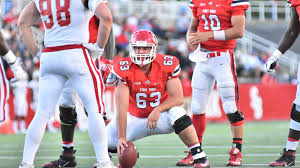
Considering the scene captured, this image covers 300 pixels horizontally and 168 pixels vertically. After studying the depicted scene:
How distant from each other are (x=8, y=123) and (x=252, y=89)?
6518mm

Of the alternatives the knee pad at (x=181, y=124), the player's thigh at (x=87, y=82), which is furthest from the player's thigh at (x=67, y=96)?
the knee pad at (x=181, y=124)

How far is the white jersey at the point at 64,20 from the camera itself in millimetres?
5203

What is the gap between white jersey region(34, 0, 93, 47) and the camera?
520cm

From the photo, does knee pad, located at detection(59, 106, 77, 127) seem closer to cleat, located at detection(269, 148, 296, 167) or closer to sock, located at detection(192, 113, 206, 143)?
sock, located at detection(192, 113, 206, 143)

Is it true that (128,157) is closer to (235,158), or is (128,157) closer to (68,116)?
(68,116)

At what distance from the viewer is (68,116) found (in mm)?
5961

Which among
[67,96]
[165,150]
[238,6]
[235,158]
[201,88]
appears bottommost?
[165,150]

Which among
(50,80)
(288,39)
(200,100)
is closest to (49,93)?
(50,80)

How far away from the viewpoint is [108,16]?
5082mm

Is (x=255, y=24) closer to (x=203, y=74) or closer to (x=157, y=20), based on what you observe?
(x=157, y=20)

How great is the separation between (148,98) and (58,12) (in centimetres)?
115

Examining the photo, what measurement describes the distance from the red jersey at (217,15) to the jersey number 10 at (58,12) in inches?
68.2

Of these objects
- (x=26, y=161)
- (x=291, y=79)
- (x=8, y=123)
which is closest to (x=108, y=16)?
(x=26, y=161)

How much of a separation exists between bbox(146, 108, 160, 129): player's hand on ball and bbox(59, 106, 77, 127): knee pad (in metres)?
0.98
